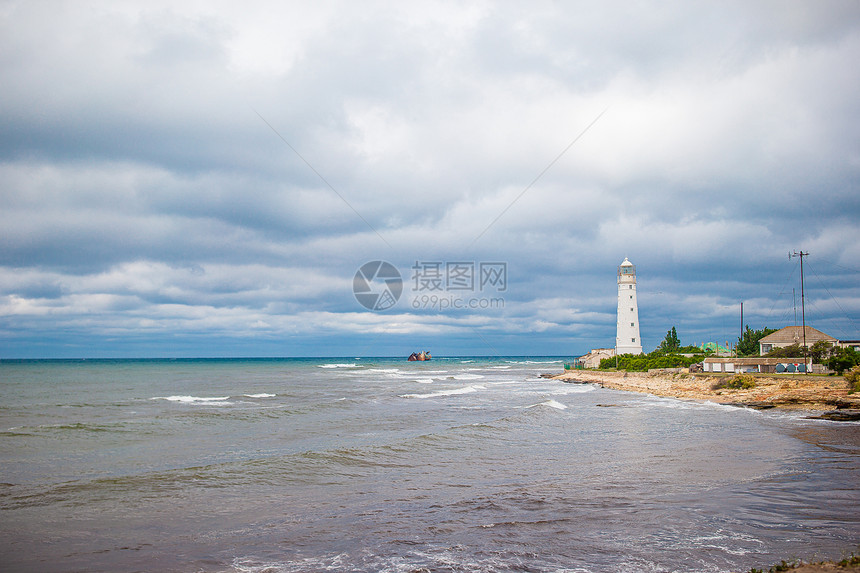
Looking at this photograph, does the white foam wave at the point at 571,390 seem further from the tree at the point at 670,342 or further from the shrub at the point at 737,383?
the tree at the point at 670,342

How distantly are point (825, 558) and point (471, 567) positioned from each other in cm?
462

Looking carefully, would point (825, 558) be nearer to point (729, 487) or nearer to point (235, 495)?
point (729, 487)

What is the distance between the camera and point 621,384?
49531 mm

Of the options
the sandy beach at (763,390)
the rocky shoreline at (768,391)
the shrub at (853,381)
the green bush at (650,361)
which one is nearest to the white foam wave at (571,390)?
the sandy beach at (763,390)

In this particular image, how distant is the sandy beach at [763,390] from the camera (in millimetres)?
27197

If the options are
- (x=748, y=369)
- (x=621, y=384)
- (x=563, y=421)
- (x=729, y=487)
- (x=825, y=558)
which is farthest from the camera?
(x=621, y=384)

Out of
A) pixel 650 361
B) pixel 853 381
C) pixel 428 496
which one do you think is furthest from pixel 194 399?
pixel 650 361

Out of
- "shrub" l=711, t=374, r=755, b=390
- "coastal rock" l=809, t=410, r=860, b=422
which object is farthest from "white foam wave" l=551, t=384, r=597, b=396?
"coastal rock" l=809, t=410, r=860, b=422

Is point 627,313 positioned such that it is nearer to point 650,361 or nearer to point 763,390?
point 650,361

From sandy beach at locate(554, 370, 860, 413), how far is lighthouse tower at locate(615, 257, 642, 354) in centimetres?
1115

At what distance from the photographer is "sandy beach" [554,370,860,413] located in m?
27.2

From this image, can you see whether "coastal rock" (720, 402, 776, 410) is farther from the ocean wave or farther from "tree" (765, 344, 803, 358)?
the ocean wave

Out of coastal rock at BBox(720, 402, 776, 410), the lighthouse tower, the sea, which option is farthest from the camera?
the lighthouse tower

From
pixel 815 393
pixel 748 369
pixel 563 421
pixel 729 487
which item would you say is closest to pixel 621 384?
pixel 748 369
